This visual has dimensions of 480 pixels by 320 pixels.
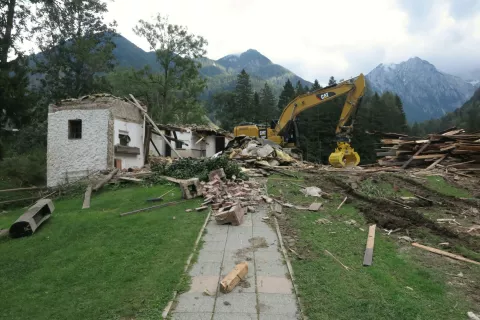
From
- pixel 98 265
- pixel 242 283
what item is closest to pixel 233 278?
pixel 242 283

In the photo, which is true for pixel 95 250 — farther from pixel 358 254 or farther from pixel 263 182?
pixel 263 182

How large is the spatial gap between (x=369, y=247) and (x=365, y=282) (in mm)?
1349

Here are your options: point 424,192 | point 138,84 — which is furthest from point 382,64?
point 424,192

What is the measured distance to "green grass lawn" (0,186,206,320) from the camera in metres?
4.20

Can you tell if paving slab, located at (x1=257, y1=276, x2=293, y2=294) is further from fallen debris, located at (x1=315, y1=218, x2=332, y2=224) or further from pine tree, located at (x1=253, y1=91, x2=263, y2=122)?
pine tree, located at (x1=253, y1=91, x2=263, y2=122)

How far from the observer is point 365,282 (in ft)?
15.3

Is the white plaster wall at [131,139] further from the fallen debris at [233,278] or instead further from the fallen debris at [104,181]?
the fallen debris at [233,278]

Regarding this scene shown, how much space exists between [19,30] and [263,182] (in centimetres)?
2356

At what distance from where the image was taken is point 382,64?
195 m

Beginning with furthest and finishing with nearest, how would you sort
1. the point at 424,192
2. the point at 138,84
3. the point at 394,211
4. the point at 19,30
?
the point at 138,84
the point at 19,30
the point at 424,192
the point at 394,211

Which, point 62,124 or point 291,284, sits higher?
point 62,124

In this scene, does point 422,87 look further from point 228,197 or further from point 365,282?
point 365,282

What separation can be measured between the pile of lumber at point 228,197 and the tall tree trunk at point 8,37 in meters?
21.1

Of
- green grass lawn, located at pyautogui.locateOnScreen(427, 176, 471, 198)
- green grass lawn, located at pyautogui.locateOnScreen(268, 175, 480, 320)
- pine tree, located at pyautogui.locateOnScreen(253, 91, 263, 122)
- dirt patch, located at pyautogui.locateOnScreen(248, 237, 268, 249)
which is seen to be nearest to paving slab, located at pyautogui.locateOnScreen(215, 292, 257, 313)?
green grass lawn, located at pyautogui.locateOnScreen(268, 175, 480, 320)
